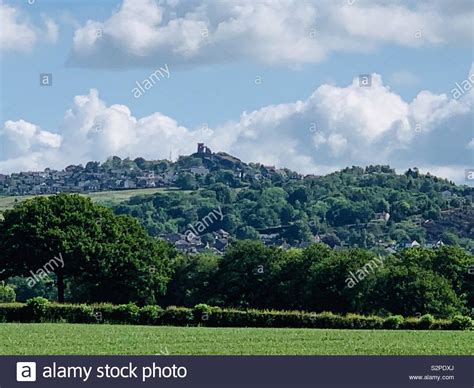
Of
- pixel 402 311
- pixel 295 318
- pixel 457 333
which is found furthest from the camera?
pixel 402 311

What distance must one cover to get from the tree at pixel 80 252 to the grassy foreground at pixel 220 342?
38074 mm

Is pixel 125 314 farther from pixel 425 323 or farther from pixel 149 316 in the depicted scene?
pixel 425 323

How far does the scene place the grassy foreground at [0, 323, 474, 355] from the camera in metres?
39.5

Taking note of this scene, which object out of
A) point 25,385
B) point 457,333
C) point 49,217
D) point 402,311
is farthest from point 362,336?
point 49,217

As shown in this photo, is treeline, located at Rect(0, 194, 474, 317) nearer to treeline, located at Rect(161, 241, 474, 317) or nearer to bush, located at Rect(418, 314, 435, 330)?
treeline, located at Rect(161, 241, 474, 317)

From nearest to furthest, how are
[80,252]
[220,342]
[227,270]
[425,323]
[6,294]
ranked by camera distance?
1. [220,342]
2. [425,323]
3. [80,252]
4. [227,270]
5. [6,294]

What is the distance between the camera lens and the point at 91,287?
315ft

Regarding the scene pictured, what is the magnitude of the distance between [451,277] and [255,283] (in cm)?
1932

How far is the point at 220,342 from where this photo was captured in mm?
44531

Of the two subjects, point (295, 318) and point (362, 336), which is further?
point (295, 318)

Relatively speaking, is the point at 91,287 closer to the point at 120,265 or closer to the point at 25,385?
the point at 120,265

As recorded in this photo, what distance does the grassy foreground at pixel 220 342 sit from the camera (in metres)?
39.5

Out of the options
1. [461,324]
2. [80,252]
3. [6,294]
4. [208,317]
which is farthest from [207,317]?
[6,294]

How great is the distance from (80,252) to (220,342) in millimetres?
50711
